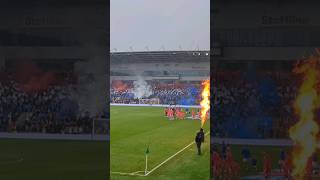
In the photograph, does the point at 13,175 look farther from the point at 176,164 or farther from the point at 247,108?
the point at 176,164

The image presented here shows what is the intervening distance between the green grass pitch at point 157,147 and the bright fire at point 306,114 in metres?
3.41

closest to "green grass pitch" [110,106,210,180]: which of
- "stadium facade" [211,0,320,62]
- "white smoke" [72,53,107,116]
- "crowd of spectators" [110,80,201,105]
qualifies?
"white smoke" [72,53,107,116]

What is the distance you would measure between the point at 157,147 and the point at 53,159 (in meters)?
9.12

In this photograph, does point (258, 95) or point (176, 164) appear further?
point (176, 164)

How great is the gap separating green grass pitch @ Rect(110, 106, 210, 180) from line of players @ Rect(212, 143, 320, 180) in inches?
122

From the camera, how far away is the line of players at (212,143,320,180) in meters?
6.28

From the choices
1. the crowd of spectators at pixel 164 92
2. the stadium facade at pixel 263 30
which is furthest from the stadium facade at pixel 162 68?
the stadium facade at pixel 263 30

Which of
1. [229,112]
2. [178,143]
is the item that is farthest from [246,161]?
[178,143]

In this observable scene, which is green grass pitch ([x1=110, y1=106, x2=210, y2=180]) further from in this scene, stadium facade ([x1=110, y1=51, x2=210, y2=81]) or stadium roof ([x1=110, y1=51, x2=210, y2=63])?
stadium roof ([x1=110, y1=51, x2=210, y2=63])

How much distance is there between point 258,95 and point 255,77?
0.82ft

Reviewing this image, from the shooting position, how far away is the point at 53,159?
7.07m

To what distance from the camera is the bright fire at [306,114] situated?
6.23 m

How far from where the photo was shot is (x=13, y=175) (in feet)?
22.8

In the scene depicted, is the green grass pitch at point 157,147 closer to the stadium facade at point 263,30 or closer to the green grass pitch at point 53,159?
the green grass pitch at point 53,159
